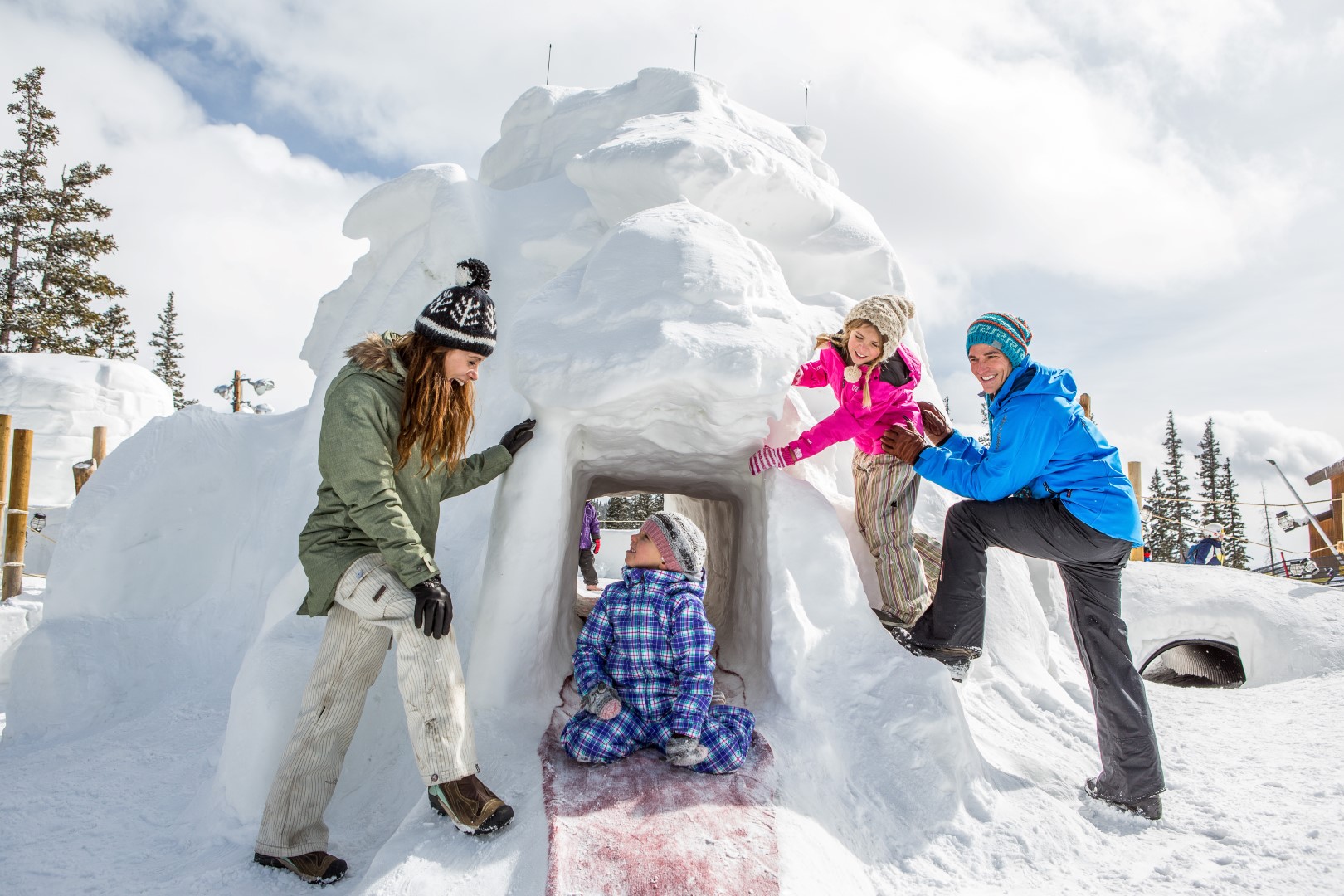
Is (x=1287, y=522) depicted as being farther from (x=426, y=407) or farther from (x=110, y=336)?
(x=110, y=336)

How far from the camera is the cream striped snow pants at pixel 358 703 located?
217 cm

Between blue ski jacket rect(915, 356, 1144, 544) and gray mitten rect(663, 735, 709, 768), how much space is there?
1.33 m

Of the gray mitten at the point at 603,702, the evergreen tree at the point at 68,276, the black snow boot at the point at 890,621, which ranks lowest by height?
the gray mitten at the point at 603,702

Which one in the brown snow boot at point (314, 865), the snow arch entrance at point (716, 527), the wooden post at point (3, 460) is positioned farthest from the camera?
the wooden post at point (3, 460)

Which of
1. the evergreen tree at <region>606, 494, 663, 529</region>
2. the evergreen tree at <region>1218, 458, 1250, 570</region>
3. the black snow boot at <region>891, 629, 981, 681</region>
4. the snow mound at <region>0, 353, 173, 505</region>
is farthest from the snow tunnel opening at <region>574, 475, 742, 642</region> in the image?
the evergreen tree at <region>1218, 458, 1250, 570</region>

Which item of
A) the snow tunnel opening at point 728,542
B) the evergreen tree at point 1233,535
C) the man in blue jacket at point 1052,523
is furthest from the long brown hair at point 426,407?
the evergreen tree at point 1233,535

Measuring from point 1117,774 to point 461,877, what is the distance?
7.39ft

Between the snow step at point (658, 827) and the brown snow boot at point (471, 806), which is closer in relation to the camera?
the snow step at point (658, 827)

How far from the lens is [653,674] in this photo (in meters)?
2.60

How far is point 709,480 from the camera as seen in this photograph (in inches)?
173

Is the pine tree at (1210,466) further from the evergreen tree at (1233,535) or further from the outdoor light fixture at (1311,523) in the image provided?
the outdoor light fixture at (1311,523)

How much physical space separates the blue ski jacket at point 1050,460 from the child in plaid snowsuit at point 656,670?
3.56 ft

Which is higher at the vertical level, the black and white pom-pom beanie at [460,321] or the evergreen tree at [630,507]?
the evergreen tree at [630,507]

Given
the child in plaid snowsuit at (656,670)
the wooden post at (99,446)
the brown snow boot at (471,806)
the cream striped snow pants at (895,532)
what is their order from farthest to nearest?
the wooden post at (99,446) < the cream striped snow pants at (895,532) < the child in plaid snowsuit at (656,670) < the brown snow boot at (471,806)
